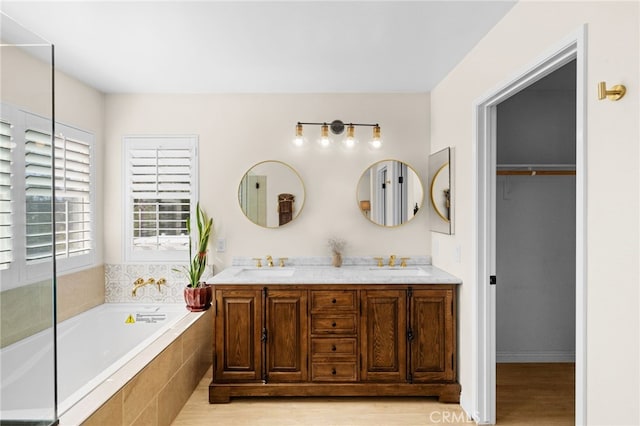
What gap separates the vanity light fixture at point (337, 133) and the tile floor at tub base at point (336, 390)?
197cm

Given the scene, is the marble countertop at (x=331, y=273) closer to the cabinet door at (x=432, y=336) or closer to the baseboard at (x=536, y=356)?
the cabinet door at (x=432, y=336)

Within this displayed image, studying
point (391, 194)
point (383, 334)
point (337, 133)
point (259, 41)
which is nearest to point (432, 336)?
point (383, 334)

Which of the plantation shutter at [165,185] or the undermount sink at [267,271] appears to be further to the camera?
the plantation shutter at [165,185]

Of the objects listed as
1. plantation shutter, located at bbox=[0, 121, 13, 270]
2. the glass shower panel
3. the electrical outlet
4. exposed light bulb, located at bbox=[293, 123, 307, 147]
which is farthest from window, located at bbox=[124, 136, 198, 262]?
plantation shutter, located at bbox=[0, 121, 13, 270]

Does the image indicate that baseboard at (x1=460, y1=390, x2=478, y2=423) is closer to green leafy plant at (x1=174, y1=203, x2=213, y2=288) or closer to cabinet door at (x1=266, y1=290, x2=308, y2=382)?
cabinet door at (x1=266, y1=290, x2=308, y2=382)

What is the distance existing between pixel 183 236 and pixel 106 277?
2.65 feet

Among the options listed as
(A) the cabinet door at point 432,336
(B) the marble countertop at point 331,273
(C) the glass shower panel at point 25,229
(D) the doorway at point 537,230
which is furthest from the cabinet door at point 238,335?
(D) the doorway at point 537,230

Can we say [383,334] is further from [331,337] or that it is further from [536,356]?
[536,356]

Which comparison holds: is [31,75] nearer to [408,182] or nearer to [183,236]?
[183,236]

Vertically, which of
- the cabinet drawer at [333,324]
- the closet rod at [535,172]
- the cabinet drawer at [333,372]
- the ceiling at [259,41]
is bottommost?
the cabinet drawer at [333,372]

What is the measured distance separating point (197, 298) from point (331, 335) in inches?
47.3

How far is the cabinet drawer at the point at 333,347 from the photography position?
9.46 feet

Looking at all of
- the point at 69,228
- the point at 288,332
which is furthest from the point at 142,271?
the point at 288,332

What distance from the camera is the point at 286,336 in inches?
114
